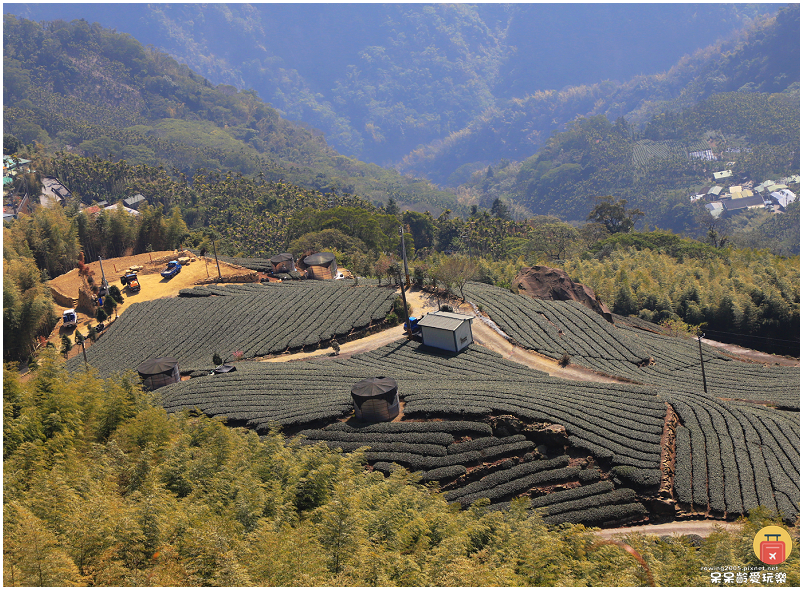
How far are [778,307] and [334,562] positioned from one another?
56.8 meters

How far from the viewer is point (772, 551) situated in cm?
1806

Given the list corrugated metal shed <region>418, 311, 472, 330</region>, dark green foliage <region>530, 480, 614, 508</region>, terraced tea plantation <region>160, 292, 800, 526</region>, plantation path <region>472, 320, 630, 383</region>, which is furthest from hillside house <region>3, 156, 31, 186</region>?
dark green foliage <region>530, 480, 614, 508</region>

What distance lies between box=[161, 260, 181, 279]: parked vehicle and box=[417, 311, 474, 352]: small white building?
37.4 m

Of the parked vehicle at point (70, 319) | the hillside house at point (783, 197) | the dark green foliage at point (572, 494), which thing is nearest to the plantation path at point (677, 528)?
the dark green foliage at point (572, 494)

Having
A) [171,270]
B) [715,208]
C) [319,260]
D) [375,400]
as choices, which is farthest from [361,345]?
[715,208]

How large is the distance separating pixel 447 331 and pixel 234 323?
21.7 meters

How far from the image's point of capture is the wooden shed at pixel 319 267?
223 ft

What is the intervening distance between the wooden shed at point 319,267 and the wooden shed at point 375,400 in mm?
38215

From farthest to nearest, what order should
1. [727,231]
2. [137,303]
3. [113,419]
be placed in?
[727,231] < [137,303] < [113,419]

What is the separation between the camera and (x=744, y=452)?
91.2 feet

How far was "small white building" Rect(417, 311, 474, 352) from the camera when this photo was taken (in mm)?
43250

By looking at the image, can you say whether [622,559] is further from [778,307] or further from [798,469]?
[778,307]

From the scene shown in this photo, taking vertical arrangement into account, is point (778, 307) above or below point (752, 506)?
above

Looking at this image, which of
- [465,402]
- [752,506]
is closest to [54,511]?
[465,402]
